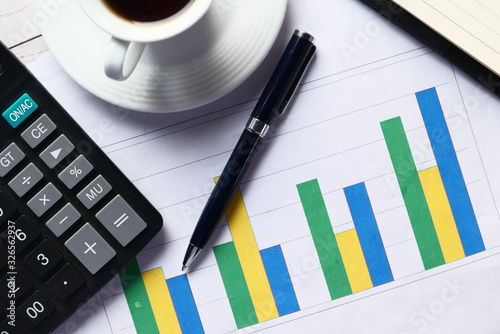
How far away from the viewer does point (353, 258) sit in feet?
1.47

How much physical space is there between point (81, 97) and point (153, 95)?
0.27ft

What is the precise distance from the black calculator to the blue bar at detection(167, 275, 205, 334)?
0.05 m

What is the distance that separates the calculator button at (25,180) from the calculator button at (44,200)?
10mm

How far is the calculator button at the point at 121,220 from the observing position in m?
0.41

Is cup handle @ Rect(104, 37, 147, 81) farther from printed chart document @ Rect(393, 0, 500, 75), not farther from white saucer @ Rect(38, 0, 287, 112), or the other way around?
printed chart document @ Rect(393, 0, 500, 75)

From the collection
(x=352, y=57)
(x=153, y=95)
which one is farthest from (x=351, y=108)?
(x=153, y=95)

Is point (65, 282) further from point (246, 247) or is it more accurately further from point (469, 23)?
point (469, 23)

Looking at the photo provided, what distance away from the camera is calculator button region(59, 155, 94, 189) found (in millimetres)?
408

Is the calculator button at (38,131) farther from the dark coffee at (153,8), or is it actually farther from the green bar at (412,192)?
the green bar at (412,192)

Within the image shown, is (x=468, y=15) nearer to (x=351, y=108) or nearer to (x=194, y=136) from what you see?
(x=351, y=108)

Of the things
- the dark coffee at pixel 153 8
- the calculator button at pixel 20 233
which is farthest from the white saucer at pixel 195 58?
the calculator button at pixel 20 233

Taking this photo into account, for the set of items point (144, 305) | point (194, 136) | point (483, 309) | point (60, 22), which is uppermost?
point (60, 22)

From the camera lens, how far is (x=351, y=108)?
44 centimetres

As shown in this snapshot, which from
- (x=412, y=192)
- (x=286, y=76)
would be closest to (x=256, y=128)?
(x=286, y=76)
